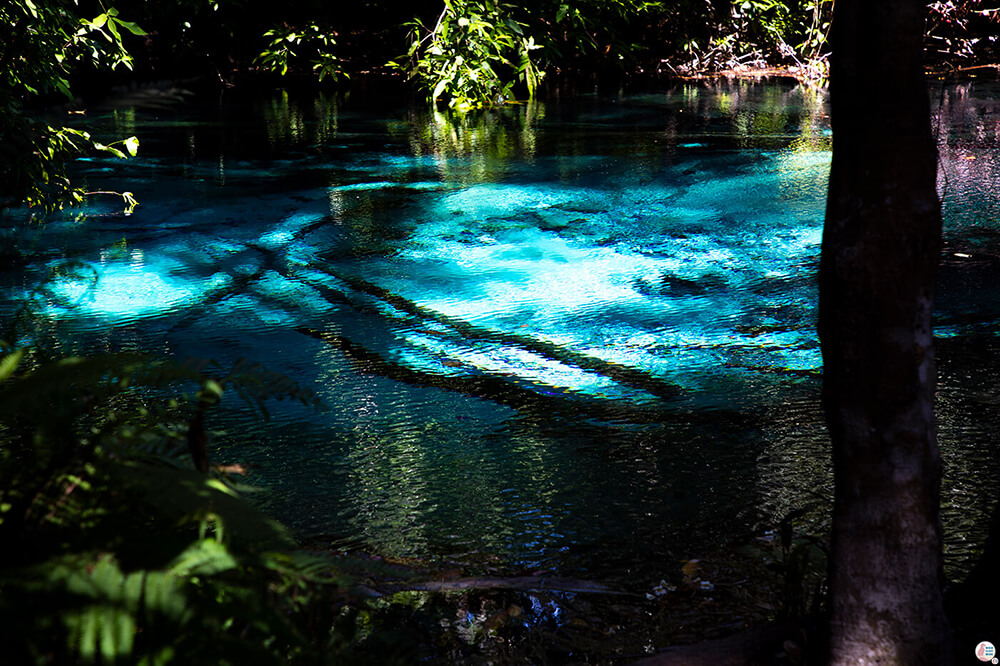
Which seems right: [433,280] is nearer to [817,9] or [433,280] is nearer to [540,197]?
[540,197]

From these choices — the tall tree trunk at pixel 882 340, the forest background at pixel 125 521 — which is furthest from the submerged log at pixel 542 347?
the tall tree trunk at pixel 882 340

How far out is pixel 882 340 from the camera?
173cm

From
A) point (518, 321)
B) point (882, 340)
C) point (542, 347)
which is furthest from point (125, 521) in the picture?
point (518, 321)

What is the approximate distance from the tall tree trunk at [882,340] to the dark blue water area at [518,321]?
90 cm

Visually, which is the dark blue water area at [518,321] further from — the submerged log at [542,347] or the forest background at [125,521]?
the forest background at [125,521]

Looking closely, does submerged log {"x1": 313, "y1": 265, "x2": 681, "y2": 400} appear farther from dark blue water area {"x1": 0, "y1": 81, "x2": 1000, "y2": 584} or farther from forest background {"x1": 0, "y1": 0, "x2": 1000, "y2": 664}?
forest background {"x1": 0, "y1": 0, "x2": 1000, "y2": 664}

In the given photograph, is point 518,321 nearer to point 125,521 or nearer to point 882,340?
point 882,340

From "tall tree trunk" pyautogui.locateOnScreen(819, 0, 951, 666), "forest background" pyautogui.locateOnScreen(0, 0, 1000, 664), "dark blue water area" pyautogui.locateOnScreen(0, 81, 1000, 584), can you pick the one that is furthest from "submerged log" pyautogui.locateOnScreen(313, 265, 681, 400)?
"tall tree trunk" pyautogui.locateOnScreen(819, 0, 951, 666)

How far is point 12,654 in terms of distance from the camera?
1.17 m

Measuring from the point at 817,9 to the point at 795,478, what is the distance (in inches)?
525

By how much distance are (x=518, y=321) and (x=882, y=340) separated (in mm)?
3168

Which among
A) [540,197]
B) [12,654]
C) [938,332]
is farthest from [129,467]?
[540,197]

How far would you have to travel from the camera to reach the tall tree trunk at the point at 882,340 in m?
1.67

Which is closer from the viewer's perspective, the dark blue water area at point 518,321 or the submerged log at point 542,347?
the dark blue water area at point 518,321
